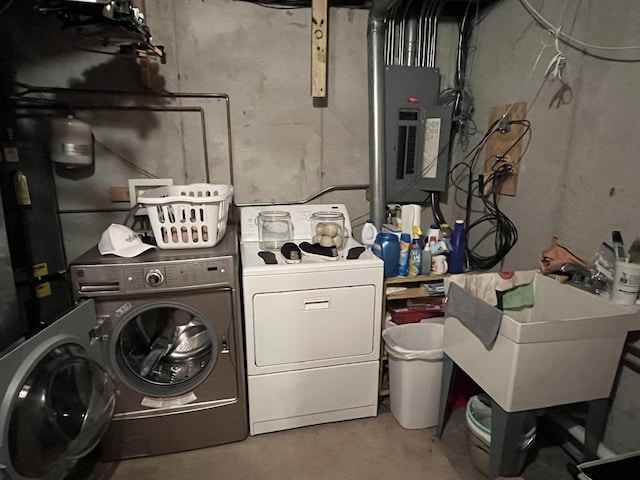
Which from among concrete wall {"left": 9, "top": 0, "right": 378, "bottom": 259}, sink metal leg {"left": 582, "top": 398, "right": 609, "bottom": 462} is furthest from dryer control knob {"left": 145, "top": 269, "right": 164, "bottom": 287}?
sink metal leg {"left": 582, "top": 398, "right": 609, "bottom": 462}

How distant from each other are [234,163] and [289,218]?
0.54 m

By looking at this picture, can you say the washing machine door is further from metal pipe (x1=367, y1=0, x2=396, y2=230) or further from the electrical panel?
the electrical panel

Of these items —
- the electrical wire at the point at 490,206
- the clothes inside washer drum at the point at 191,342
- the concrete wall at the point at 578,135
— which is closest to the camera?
the concrete wall at the point at 578,135

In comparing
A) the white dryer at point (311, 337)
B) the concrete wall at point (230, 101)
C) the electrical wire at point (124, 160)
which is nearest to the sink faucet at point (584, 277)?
the white dryer at point (311, 337)

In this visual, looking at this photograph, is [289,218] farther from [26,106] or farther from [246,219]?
[26,106]

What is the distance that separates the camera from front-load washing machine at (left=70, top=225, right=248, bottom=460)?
1487 mm

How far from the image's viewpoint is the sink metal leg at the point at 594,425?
136 cm

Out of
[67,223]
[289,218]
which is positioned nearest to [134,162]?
[67,223]

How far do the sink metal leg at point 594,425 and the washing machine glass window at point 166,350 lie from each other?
1.63 metres

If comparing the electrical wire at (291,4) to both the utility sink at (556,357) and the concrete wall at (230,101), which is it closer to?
the concrete wall at (230,101)

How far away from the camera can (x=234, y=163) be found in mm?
2254

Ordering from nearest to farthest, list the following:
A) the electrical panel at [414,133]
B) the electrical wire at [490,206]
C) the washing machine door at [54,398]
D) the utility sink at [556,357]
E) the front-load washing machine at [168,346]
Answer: the washing machine door at [54,398], the utility sink at [556,357], the front-load washing machine at [168,346], the electrical wire at [490,206], the electrical panel at [414,133]

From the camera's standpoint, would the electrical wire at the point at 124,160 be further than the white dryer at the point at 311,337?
Yes

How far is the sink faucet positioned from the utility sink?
0.06m
